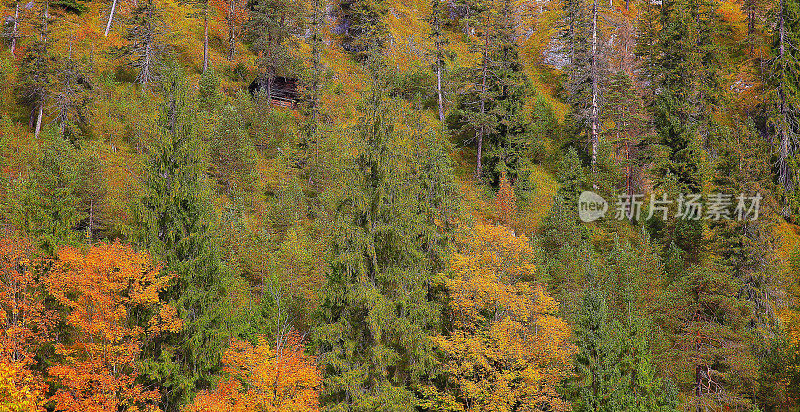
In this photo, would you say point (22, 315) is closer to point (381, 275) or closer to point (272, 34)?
point (381, 275)

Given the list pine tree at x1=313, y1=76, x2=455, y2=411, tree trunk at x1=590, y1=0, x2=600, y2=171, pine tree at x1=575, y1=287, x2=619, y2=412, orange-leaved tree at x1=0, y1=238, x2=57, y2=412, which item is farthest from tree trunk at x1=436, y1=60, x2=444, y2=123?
orange-leaved tree at x1=0, y1=238, x2=57, y2=412

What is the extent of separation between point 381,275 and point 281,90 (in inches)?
1381

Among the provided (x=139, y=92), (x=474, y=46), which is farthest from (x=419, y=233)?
(x=139, y=92)

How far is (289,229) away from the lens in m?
31.4

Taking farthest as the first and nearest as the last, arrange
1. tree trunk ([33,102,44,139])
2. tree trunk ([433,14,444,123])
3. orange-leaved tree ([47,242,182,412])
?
1. tree trunk ([433,14,444,123])
2. tree trunk ([33,102,44,139])
3. orange-leaved tree ([47,242,182,412])

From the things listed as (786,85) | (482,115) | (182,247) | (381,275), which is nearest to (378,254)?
(381,275)

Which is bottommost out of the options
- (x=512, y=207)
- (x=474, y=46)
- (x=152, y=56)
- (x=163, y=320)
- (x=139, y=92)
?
(x=163, y=320)

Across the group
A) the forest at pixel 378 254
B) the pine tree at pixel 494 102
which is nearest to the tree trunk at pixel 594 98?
the forest at pixel 378 254

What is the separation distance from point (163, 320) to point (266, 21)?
39.9 m

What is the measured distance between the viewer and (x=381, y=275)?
2084 centimetres

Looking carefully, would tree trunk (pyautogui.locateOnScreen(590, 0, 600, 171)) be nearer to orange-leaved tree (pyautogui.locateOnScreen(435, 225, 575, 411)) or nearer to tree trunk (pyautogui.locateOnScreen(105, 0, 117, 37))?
orange-leaved tree (pyautogui.locateOnScreen(435, 225, 575, 411))

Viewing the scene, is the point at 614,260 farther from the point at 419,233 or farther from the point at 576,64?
the point at 576,64

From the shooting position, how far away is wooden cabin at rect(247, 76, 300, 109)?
166ft

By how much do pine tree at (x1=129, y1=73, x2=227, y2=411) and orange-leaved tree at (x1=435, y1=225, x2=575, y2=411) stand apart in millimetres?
9889
